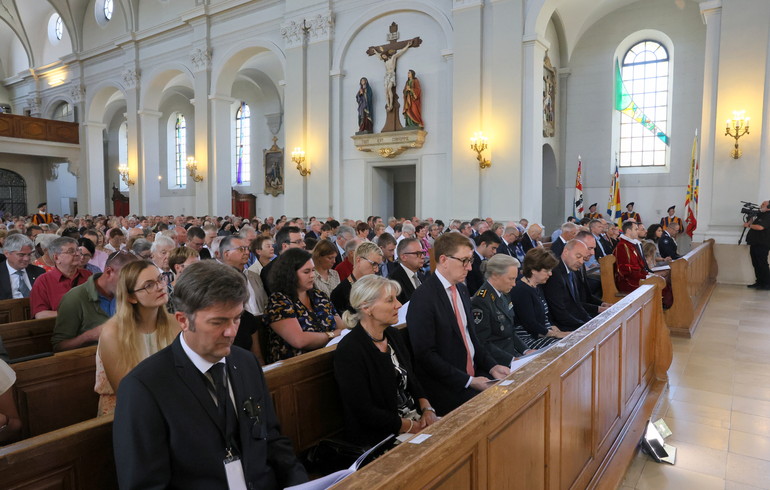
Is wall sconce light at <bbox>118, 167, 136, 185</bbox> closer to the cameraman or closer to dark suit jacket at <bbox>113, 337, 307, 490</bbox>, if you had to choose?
the cameraman

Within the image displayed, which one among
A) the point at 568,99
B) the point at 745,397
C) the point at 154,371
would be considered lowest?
the point at 745,397

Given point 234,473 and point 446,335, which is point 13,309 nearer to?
point 446,335

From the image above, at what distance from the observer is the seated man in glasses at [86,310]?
3055mm

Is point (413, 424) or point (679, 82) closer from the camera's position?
point (413, 424)

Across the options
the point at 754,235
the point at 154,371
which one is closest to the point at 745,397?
the point at 154,371

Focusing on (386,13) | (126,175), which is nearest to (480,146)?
(386,13)

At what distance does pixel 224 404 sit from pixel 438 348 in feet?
5.36

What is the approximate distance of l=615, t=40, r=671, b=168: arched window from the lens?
45.1 feet

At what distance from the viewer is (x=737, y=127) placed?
935 cm

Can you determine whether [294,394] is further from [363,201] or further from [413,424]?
[363,201]

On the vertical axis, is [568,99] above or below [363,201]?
above

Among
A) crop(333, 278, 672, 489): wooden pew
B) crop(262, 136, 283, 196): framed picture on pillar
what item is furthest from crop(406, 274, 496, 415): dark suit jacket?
crop(262, 136, 283, 196): framed picture on pillar

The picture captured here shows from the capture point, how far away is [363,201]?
1322 cm

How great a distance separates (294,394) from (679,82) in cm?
1448
